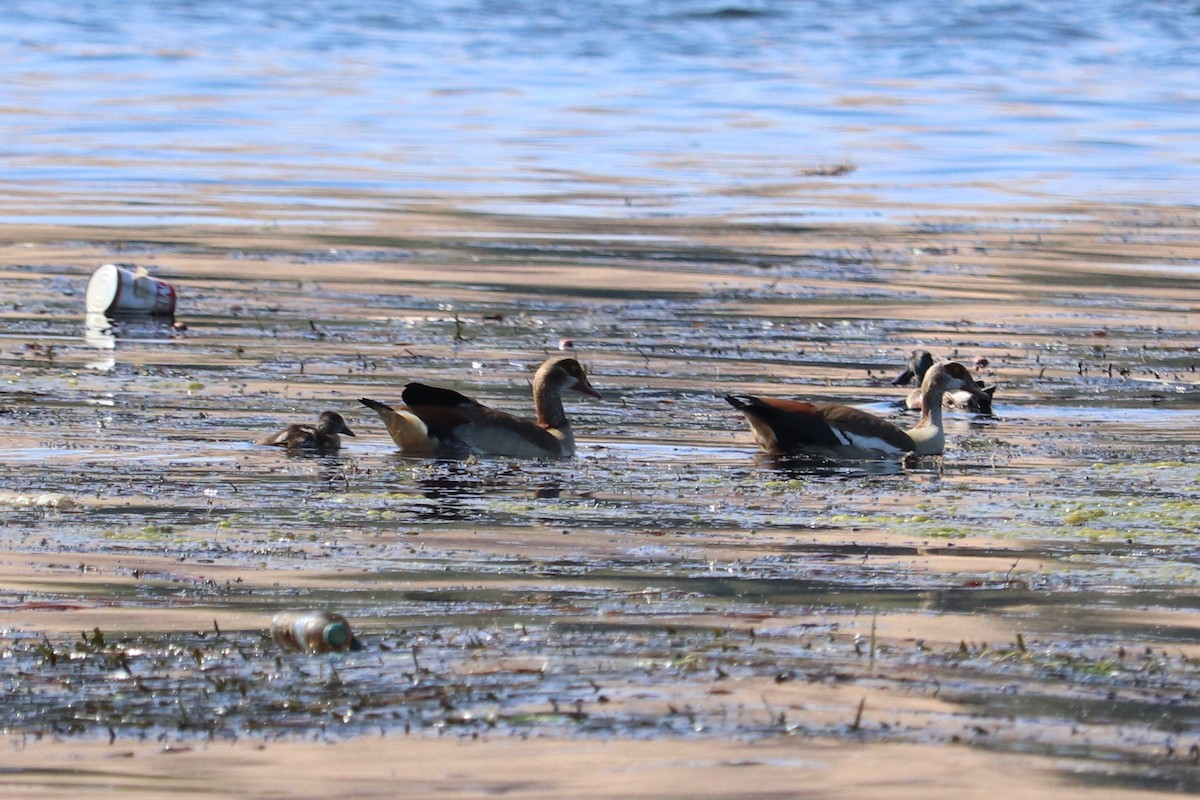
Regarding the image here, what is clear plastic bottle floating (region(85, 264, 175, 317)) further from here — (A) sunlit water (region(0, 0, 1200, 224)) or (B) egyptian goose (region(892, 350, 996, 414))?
(A) sunlit water (region(0, 0, 1200, 224))

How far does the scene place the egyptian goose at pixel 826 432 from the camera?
12.6 meters

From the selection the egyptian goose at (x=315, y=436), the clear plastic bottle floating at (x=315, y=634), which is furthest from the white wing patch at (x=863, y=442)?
the clear plastic bottle floating at (x=315, y=634)

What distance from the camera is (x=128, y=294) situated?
17531mm

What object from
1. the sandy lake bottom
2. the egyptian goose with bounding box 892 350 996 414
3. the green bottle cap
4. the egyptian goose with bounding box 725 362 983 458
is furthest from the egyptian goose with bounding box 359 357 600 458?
the green bottle cap

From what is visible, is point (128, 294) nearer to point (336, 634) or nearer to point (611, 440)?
point (611, 440)

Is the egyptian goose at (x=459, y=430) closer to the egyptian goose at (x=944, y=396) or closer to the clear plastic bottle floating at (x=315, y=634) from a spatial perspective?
the egyptian goose at (x=944, y=396)

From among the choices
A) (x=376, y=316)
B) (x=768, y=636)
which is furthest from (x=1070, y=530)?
(x=376, y=316)

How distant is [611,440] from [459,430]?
110cm

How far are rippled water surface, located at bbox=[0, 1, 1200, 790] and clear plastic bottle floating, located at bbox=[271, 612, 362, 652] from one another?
2.6 inches

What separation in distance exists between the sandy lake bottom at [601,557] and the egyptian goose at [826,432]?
5.6 inches

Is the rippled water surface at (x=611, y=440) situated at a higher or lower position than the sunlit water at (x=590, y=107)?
lower

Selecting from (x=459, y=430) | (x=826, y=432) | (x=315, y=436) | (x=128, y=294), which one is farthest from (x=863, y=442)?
(x=128, y=294)

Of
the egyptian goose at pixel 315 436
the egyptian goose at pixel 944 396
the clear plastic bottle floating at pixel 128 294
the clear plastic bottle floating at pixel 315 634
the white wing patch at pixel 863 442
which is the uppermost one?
the clear plastic bottle floating at pixel 128 294

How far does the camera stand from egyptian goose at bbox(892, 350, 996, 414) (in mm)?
14383
